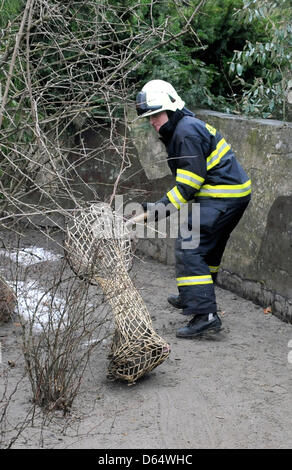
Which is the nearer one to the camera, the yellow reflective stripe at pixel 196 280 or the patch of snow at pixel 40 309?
the patch of snow at pixel 40 309

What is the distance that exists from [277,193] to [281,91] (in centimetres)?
108

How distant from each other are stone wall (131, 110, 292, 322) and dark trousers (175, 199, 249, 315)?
0.56m

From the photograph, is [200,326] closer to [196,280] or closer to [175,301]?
[196,280]

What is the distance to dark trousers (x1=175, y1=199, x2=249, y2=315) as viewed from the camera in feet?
17.9

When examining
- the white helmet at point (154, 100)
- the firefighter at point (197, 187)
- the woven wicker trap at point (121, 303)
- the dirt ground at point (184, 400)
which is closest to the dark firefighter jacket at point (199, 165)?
the firefighter at point (197, 187)

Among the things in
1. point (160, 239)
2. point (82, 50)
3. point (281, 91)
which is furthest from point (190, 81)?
point (82, 50)

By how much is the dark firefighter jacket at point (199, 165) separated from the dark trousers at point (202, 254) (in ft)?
0.25

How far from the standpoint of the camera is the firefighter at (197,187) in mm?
5262

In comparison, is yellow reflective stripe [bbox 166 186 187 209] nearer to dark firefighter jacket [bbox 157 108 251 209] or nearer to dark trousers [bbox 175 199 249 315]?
dark firefighter jacket [bbox 157 108 251 209]

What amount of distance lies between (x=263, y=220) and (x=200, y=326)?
1175 millimetres

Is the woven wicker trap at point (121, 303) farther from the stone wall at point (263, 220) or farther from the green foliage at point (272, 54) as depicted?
the green foliage at point (272, 54)

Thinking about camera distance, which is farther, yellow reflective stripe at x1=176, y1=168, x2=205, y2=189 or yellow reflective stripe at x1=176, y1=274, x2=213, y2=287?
yellow reflective stripe at x1=176, y1=274, x2=213, y2=287

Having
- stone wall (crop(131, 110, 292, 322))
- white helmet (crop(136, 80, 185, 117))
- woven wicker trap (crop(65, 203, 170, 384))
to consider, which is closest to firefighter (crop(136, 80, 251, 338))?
white helmet (crop(136, 80, 185, 117))

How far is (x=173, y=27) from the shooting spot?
737 cm
